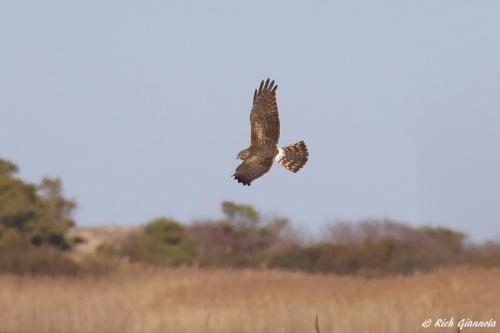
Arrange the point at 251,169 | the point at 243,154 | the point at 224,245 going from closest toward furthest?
the point at 251,169, the point at 243,154, the point at 224,245

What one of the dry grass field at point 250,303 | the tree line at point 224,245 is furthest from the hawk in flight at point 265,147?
the tree line at point 224,245

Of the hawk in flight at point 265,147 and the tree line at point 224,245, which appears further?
the tree line at point 224,245

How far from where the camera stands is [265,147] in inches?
497

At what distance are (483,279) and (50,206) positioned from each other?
21.7m

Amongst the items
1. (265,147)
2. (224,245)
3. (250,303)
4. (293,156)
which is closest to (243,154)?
(265,147)

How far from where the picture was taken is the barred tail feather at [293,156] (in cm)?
1266

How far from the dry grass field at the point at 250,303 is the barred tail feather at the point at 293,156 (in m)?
5.12

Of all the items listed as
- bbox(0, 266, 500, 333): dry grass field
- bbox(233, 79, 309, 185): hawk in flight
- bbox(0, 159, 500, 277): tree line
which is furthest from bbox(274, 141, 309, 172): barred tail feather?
bbox(0, 159, 500, 277): tree line

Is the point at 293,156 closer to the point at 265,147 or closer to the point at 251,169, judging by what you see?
the point at 265,147

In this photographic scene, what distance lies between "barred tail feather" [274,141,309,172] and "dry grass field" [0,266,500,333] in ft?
16.8

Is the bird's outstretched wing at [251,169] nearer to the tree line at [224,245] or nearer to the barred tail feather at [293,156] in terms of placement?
the barred tail feather at [293,156]

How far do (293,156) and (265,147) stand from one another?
37 centimetres

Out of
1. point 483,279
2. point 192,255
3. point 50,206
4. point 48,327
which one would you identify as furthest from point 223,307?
point 50,206

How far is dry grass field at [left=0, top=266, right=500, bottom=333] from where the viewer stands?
61.8ft
